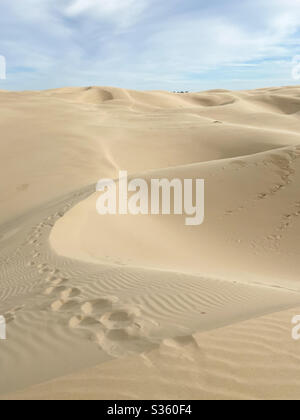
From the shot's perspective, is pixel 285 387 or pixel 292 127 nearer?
pixel 285 387

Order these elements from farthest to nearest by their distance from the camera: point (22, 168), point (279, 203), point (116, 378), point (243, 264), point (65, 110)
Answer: point (65, 110) → point (22, 168) → point (279, 203) → point (243, 264) → point (116, 378)

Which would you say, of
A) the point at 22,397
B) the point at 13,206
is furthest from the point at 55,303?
the point at 13,206

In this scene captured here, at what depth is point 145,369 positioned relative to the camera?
8.14 ft

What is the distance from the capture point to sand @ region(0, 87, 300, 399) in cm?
247

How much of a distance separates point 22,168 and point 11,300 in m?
9.82

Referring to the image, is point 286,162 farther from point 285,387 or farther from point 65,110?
point 65,110

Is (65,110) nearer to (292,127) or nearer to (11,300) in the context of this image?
(292,127)

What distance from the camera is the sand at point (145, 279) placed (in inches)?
97.3

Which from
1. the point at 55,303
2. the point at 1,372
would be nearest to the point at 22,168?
the point at 55,303

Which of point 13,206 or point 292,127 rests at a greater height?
point 292,127

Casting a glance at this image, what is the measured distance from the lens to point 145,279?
4445 millimetres
